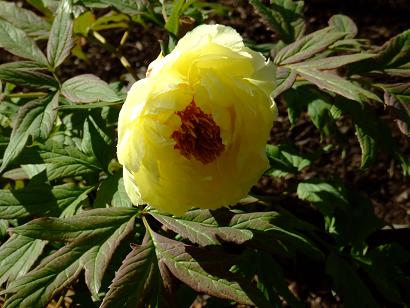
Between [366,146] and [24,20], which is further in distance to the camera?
[24,20]

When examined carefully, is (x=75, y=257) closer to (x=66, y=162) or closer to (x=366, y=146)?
(x=66, y=162)

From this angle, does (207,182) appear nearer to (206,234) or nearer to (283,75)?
(206,234)

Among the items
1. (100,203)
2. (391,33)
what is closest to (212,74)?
(100,203)

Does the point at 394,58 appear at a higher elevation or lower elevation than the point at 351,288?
higher

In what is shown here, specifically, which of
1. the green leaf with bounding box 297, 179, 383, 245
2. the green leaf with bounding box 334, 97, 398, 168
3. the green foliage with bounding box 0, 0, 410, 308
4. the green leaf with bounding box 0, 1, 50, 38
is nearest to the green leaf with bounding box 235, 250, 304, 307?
the green foliage with bounding box 0, 0, 410, 308

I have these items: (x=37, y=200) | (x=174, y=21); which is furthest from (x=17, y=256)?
(x=174, y=21)

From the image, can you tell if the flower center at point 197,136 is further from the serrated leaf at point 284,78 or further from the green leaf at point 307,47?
the green leaf at point 307,47
